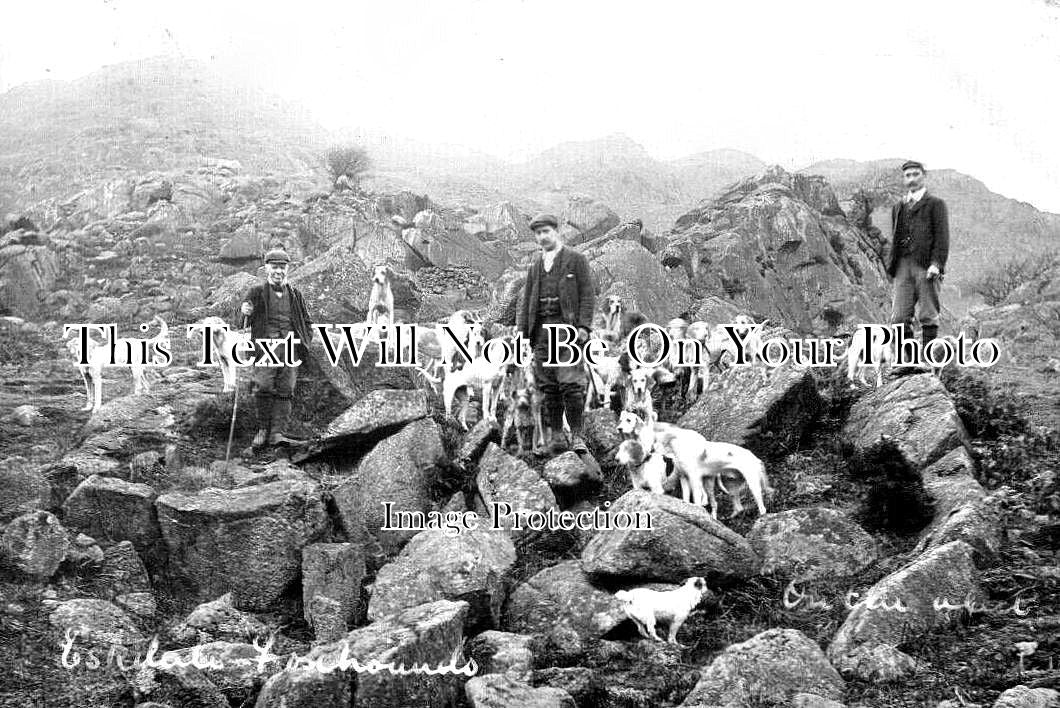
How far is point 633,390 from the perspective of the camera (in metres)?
11.5

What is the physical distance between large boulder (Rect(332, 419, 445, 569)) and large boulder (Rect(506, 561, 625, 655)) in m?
1.73

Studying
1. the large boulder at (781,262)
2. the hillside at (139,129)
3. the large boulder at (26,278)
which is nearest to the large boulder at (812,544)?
the large boulder at (781,262)

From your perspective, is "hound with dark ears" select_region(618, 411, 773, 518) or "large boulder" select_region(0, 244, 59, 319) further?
"large boulder" select_region(0, 244, 59, 319)

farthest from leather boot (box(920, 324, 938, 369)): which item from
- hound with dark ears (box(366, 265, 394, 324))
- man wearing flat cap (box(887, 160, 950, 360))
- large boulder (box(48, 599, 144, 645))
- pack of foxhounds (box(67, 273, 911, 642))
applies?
large boulder (box(48, 599, 144, 645))

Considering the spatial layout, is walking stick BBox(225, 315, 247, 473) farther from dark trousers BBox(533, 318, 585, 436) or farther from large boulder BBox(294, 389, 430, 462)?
dark trousers BBox(533, 318, 585, 436)

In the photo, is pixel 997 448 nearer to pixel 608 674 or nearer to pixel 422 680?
pixel 608 674

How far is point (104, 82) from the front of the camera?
201 feet

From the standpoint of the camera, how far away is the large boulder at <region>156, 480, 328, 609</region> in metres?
8.30

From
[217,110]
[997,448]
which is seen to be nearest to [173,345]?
[997,448]

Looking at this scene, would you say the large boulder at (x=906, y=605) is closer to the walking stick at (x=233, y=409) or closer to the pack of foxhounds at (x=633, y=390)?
the pack of foxhounds at (x=633, y=390)

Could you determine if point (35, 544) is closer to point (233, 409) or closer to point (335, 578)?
point (335, 578)

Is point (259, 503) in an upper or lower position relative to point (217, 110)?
lower

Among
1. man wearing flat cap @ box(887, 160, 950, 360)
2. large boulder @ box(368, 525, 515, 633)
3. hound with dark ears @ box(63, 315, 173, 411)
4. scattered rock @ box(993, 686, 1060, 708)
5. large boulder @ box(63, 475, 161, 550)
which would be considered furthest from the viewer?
hound with dark ears @ box(63, 315, 173, 411)

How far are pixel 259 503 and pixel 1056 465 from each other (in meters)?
7.74
